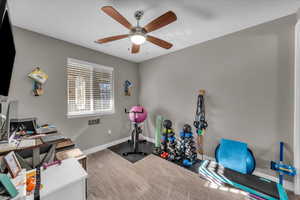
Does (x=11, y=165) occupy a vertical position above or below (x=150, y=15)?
below

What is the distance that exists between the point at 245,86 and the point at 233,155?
1.25m

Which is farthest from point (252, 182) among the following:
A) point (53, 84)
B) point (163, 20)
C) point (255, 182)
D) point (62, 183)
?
point (53, 84)

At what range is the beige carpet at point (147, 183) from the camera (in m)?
1.63

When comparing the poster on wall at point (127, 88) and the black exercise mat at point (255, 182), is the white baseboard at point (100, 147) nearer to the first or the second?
the poster on wall at point (127, 88)

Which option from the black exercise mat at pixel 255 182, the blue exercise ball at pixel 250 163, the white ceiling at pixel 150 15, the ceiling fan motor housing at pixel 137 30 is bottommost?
the black exercise mat at pixel 255 182

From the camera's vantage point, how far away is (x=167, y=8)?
5.22 feet

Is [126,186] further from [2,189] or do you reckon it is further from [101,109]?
[101,109]

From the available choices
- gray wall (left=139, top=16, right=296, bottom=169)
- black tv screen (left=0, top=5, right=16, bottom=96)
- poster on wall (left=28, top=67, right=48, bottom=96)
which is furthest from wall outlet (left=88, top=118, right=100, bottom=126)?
gray wall (left=139, top=16, right=296, bottom=169)

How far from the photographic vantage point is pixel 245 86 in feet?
6.79

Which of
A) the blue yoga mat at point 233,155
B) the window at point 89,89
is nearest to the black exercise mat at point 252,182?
the blue yoga mat at point 233,155

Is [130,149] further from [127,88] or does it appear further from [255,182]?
[255,182]

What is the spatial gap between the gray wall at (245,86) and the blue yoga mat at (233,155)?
184 millimetres

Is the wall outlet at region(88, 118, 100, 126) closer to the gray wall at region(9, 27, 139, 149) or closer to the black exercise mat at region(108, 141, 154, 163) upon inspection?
the gray wall at region(9, 27, 139, 149)

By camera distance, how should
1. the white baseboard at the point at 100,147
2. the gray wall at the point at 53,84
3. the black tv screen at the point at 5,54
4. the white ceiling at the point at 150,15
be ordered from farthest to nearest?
the white baseboard at the point at 100,147
the gray wall at the point at 53,84
the white ceiling at the point at 150,15
the black tv screen at the point at 5,54
